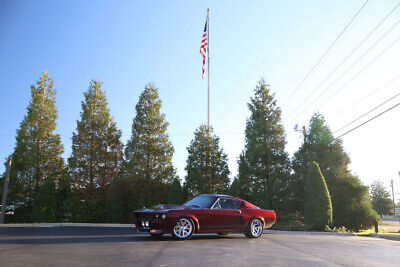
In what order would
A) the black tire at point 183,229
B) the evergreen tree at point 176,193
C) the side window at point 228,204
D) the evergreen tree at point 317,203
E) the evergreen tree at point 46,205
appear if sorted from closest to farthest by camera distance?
the black tire at point 183,229
the side window at point 228,204
the evergreen tree at point 317,203
the evergreen tree at point 176,193
the evergreen tree at point 46,205

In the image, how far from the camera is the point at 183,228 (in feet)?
30.7

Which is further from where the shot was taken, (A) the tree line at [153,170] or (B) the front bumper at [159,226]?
(A) the tree line at [153,170]

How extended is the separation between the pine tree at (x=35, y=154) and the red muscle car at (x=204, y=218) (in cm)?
2004

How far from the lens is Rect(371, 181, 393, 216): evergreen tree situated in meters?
75.0

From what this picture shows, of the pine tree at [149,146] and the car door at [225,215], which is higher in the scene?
the pine tree at [149,146]

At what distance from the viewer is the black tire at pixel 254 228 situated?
35.2 ft

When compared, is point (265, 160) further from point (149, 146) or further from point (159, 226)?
point (159, 226)

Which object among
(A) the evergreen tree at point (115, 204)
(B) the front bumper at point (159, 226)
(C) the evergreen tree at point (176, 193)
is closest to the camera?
(B) the front bumper at point (159, 226)

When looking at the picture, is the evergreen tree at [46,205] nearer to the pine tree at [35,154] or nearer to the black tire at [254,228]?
the pine tree at [35,154]

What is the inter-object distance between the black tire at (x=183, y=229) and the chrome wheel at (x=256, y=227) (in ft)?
7.98

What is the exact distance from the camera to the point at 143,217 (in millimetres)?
9477

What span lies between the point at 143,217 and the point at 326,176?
17371 millimetres

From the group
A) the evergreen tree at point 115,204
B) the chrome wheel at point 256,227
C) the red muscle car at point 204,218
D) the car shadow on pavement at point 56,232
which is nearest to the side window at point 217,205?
the red muscle car at point 204,218

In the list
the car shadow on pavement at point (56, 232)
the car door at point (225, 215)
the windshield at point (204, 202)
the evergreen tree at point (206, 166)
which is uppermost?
the evergreen tree at point (206, 166)
